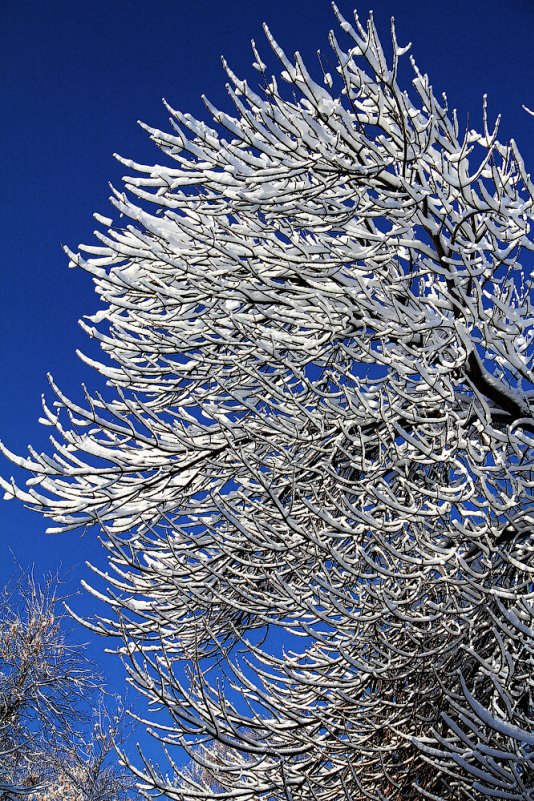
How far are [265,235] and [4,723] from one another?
8603mm

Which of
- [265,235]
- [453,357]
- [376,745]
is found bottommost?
[376,745]

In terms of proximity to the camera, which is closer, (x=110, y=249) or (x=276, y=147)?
(x=276, y=147)

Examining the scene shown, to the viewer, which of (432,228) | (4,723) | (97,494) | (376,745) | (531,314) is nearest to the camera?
(376,745)

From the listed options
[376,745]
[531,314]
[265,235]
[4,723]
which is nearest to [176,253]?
[265,235]

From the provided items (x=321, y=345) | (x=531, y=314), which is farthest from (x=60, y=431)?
(x=531, y=314)

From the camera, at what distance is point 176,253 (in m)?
4.84

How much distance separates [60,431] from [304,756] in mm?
2592

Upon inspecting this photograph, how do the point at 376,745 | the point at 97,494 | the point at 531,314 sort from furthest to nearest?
the point at 531,314, the point at 97,494, the point at 376,745

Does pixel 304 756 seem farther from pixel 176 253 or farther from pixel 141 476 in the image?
pixel 176 253

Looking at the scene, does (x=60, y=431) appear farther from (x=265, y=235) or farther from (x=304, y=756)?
(x=304, y=756)

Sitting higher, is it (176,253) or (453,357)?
(176,253)

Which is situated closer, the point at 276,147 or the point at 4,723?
the point at 276,147

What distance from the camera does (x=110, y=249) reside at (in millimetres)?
5355

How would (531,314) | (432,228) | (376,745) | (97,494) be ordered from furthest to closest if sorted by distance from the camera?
(531,314)
(97,494)
(432,228)
(376,745)
